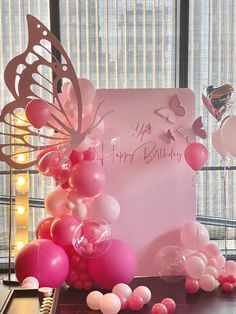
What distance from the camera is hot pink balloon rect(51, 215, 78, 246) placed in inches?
106

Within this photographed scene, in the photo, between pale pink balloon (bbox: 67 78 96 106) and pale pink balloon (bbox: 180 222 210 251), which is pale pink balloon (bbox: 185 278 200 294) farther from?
pale pink balloon (bbox: 67 78 96 106)

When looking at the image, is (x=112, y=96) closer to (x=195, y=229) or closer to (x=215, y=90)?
(x=215, y=90)

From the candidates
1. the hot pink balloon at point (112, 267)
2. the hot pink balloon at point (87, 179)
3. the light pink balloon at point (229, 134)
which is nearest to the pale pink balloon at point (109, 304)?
the hot pink balloon at point (112, 267)

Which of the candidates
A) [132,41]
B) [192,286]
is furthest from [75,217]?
[132,41]

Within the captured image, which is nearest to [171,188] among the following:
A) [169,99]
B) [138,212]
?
[138,212]

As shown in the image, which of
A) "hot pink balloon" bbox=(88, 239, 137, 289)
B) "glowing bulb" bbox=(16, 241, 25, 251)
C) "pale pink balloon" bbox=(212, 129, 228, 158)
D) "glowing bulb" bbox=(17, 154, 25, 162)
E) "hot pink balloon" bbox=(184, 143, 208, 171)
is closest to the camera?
"hot pink balloon" bbox=(88, 239, 137, 289)

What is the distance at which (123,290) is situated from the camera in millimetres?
2541

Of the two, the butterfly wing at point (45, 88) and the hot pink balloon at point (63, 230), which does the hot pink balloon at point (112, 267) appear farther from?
the butterfly wing at point (45, 88)

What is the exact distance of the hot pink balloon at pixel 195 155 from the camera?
9.06 feet

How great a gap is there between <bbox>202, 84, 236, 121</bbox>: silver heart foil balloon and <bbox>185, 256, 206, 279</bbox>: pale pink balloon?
30.8 inches

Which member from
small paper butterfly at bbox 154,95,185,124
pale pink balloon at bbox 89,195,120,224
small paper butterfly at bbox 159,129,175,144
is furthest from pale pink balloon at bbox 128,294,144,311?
small paper butterfly at bbox 154,95,185,124

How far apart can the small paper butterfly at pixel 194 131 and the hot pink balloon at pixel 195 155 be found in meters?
0.08

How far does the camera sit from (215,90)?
9.20 feet

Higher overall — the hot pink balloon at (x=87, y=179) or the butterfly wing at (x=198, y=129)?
the butterfly wing at (x=198, y=129)
